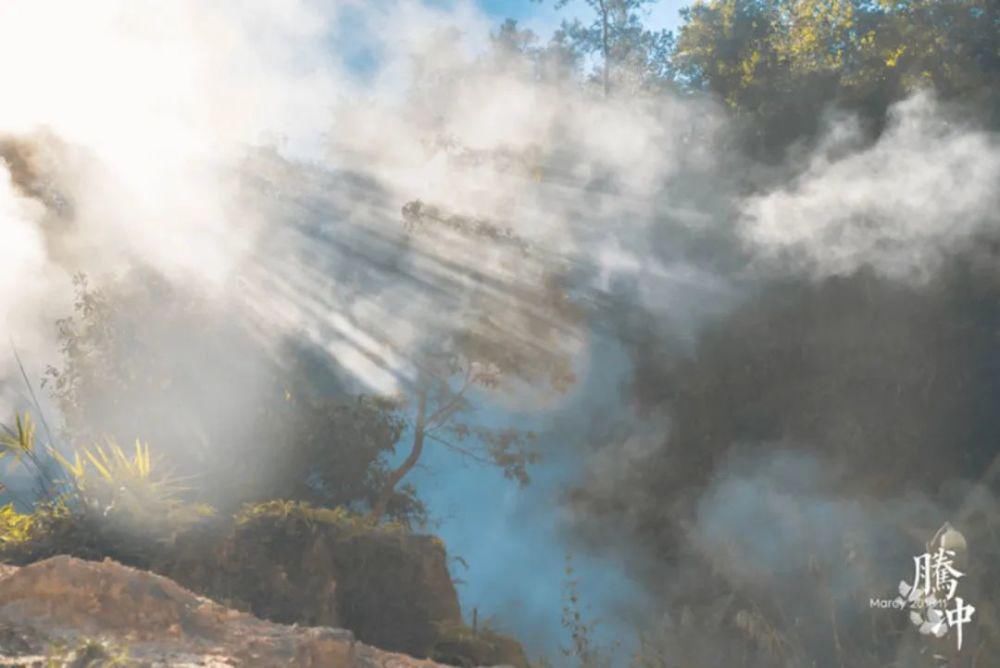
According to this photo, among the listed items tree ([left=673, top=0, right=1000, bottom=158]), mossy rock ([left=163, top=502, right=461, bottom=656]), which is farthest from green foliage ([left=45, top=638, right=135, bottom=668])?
tree ([left=673, top=0, right=1000, bottom=158])

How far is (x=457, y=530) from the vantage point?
9.26 m

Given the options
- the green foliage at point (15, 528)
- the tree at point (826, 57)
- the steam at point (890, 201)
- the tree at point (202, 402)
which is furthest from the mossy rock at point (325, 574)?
the tree at point (826, 57)

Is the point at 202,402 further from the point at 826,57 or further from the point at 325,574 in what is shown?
the point at 826,57

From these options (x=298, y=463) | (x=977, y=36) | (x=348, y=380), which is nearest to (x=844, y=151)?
(x=977, y=36)

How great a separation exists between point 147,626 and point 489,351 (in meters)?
5.61

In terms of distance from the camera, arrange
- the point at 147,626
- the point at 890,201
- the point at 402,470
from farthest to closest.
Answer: the point at 890,201 < the point at 402,470 < the point at 147,626

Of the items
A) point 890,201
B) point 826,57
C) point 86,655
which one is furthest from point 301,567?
point 826,57

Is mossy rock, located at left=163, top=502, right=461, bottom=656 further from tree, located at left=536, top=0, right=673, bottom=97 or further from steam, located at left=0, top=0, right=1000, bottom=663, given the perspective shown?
tree, located at left=536, top=0, right=673, bottom=97

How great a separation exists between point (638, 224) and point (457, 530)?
383 centimetres

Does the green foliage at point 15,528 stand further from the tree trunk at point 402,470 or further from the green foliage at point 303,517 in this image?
the tree trunk at point 402,470

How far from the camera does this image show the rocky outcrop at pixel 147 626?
2301mm

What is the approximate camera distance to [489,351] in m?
8.04

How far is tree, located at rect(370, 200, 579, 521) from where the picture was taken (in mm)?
8117

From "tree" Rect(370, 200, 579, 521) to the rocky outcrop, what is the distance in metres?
5.18
